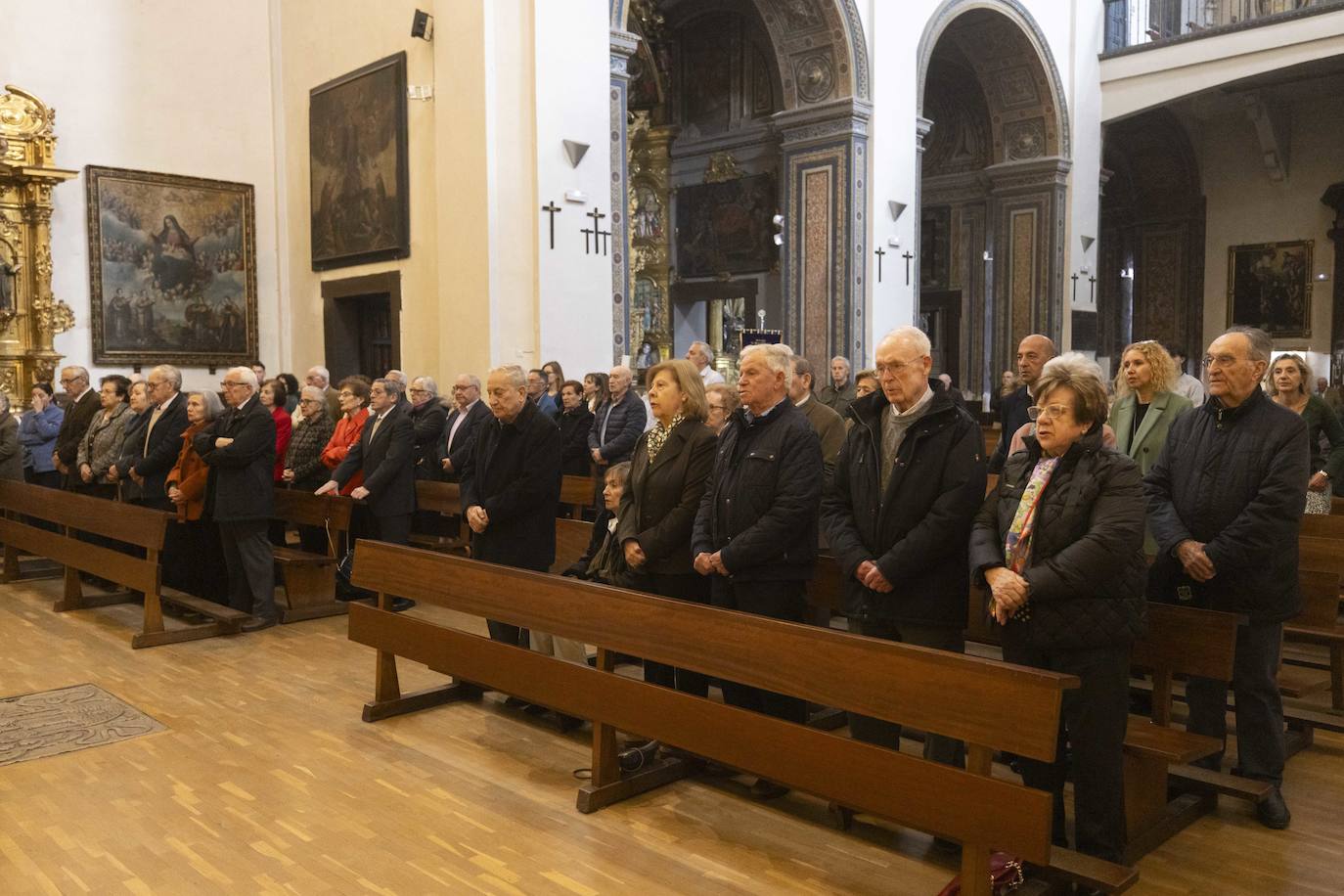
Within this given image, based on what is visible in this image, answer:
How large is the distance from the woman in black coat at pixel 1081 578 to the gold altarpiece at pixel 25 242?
975 cm

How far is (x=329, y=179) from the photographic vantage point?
11.0 meters

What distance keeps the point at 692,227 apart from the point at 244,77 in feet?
20.5

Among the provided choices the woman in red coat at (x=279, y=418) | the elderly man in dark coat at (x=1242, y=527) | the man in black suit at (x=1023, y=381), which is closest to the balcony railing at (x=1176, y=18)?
the man in black suit at (x=1023, y=381)

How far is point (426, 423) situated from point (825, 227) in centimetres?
604

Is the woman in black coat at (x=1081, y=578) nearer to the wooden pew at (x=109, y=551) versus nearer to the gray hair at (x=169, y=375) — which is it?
the wooden pew at (x=109, y=551)

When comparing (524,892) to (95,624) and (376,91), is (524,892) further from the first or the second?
(376,91)

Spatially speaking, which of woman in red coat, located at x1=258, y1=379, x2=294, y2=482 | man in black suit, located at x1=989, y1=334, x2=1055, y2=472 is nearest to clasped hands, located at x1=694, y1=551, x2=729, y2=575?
man in black suit, located at x1=989, y1=334, x2=1055, y2=472

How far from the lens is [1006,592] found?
118 inches

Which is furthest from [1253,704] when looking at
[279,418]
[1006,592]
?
[279,418]

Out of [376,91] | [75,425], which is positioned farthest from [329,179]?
[75,425]

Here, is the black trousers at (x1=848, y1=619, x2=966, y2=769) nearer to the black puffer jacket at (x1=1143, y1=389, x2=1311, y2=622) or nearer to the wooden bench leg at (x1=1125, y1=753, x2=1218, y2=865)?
the wooden bench leg at (x1=1125, y1=753, x2=1218, y2=865)

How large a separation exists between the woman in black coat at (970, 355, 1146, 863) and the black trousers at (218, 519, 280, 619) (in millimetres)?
4603

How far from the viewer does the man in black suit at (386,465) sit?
6.48m

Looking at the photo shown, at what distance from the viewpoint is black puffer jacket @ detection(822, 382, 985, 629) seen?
3.30 meters
